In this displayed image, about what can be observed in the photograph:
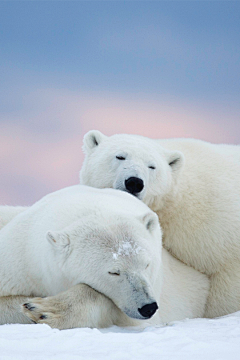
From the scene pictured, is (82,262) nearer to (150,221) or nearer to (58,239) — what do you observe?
(58,239)

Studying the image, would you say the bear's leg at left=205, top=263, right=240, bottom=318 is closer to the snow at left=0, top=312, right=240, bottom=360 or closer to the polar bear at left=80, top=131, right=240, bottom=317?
the polar bear at left=80, top=131, right=240, bottom=317

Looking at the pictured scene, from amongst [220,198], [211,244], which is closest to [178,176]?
[220,198]

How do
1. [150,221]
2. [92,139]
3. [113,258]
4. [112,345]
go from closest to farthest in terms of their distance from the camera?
[112,345]
[113,258]
[150,221]
[92,139]

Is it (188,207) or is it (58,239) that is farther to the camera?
(188,207)

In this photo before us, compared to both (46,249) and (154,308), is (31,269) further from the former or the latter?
(154,308)

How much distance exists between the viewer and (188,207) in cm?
561

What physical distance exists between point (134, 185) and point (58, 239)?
168 cm

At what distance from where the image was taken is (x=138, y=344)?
2.77m

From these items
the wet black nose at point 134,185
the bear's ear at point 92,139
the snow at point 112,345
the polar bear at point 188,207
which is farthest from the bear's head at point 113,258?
the bear's ear at point 92,139

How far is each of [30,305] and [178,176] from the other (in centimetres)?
287

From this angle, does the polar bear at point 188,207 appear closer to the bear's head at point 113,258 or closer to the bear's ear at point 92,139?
the bear's ear at point 92,139

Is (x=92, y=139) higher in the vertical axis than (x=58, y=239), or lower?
higher

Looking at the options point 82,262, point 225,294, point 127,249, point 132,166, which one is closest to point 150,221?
point 127,249

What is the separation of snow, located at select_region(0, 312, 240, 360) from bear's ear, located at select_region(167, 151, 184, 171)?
9.18ft
